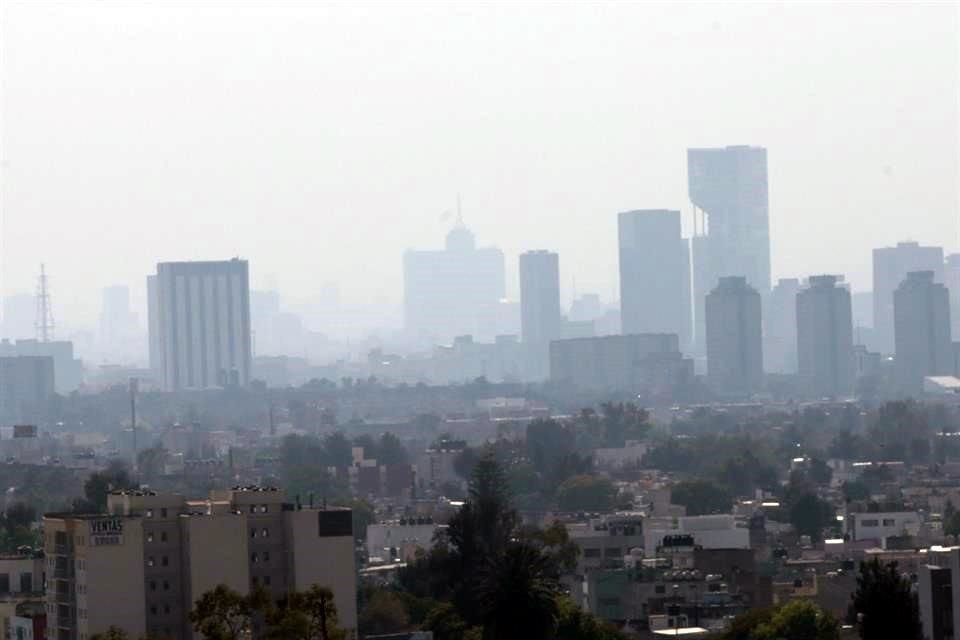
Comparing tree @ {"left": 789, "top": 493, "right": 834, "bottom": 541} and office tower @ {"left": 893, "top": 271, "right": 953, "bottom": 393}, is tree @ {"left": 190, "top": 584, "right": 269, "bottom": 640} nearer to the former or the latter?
tree @ {"left": 789, "top": 493, "right": 834, "bottom": 541}

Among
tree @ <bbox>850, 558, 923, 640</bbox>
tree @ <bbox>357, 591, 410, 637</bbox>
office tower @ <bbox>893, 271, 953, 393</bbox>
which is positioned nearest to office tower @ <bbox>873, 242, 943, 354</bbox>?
A: office tower @ <bbox>893, 271, 953, 393</bbox>

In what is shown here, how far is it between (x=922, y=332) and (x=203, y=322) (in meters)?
40.7

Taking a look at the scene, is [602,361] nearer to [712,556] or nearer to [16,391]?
[16,391]

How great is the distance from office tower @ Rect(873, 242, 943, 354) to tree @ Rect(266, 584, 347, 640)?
16789cm

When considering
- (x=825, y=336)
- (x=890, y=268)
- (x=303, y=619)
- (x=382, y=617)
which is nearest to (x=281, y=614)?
(x=303, y=619)

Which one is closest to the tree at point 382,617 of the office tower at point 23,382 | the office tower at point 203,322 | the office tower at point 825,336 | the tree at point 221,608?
the tree at point 221,608

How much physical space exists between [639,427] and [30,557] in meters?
62.8

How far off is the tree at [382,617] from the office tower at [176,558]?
1963mm

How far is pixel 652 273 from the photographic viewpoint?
198 m

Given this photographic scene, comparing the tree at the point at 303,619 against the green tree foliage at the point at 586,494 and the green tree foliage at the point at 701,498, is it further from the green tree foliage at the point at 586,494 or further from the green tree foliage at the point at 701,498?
the green tree foliage at the point at 586,494

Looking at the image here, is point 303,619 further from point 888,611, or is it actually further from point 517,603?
point 517,603

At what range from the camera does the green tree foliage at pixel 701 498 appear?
64.3 m

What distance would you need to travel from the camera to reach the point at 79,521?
32375mm

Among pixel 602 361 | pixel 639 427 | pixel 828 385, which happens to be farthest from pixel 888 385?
pixel 639 427
